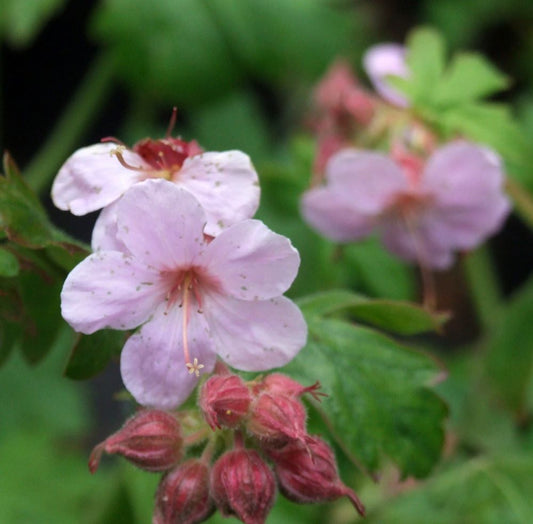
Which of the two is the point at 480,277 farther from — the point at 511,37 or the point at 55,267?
the point at 55,267

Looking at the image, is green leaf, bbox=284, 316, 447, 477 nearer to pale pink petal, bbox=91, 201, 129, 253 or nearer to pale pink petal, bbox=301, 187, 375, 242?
pale pink petal, bbox=91, 201, 129, 253

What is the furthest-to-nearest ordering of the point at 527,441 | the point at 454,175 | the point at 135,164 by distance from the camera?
the point at 527,441, the point at 454,175, the point at 135,164

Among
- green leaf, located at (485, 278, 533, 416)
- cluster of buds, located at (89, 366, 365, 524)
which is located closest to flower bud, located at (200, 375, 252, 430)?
cluster of buds, located at (89, 366, 365, 524)

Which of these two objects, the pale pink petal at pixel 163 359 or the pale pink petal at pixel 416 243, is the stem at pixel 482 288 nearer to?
the pale pink petal at pixel 416 243

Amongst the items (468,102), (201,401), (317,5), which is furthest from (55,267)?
(317,5)

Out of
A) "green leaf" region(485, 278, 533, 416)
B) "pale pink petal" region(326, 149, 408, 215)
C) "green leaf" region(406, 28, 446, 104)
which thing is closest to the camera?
"pale pink petal" region(326, 149, 408, 215)

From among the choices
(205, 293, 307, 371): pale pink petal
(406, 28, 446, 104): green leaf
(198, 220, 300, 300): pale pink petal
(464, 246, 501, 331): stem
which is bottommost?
(464, 246, 501, 331): stem
